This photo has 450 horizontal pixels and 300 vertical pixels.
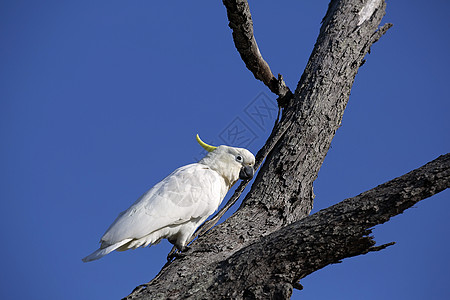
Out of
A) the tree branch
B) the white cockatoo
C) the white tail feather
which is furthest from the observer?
the white cockatoo

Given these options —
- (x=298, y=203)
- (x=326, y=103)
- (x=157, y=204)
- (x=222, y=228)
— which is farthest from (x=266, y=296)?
(x=326, y=103)

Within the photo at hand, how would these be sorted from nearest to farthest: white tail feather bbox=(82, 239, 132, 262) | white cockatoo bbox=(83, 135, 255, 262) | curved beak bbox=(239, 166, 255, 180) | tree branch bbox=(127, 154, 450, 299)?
1. tree branch bbox=(127, 154, 450, 299)
2. white tail feather bbox=(82, 239, 132, 262)
3. white cockatoo bbox=(83, 135, 255, 262)
4. curved beak bbox=(239, 166, 255, 180)

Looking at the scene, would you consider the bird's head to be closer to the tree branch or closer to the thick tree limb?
the thick tree limb

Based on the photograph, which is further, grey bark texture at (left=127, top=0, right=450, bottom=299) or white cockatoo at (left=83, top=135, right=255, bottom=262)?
white cockatoo at (left=83, top=135, right=255, bottom=262)

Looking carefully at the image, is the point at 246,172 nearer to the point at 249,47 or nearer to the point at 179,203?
the point at 179,203

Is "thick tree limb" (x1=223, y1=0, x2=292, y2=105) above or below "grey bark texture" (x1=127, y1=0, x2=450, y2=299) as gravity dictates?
above

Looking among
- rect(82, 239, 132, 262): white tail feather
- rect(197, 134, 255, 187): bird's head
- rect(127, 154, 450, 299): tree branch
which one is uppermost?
rect(197, 134, 255, 187): bird's head

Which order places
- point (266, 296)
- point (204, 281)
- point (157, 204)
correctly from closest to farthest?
point (266, 296)
point (204, 281)
point (157, 204)

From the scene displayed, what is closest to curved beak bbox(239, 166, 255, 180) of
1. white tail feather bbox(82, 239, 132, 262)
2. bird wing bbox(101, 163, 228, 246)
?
bird wing bbox(101, 163, 228, 246)

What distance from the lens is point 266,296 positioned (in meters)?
2.46

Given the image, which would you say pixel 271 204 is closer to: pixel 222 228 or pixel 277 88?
pixel 222 228

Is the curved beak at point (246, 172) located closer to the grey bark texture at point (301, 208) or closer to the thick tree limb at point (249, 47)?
the grey bark texture at point (301, 208)

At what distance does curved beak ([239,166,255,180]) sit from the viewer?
13.5ft

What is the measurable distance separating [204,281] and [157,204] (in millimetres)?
1165
